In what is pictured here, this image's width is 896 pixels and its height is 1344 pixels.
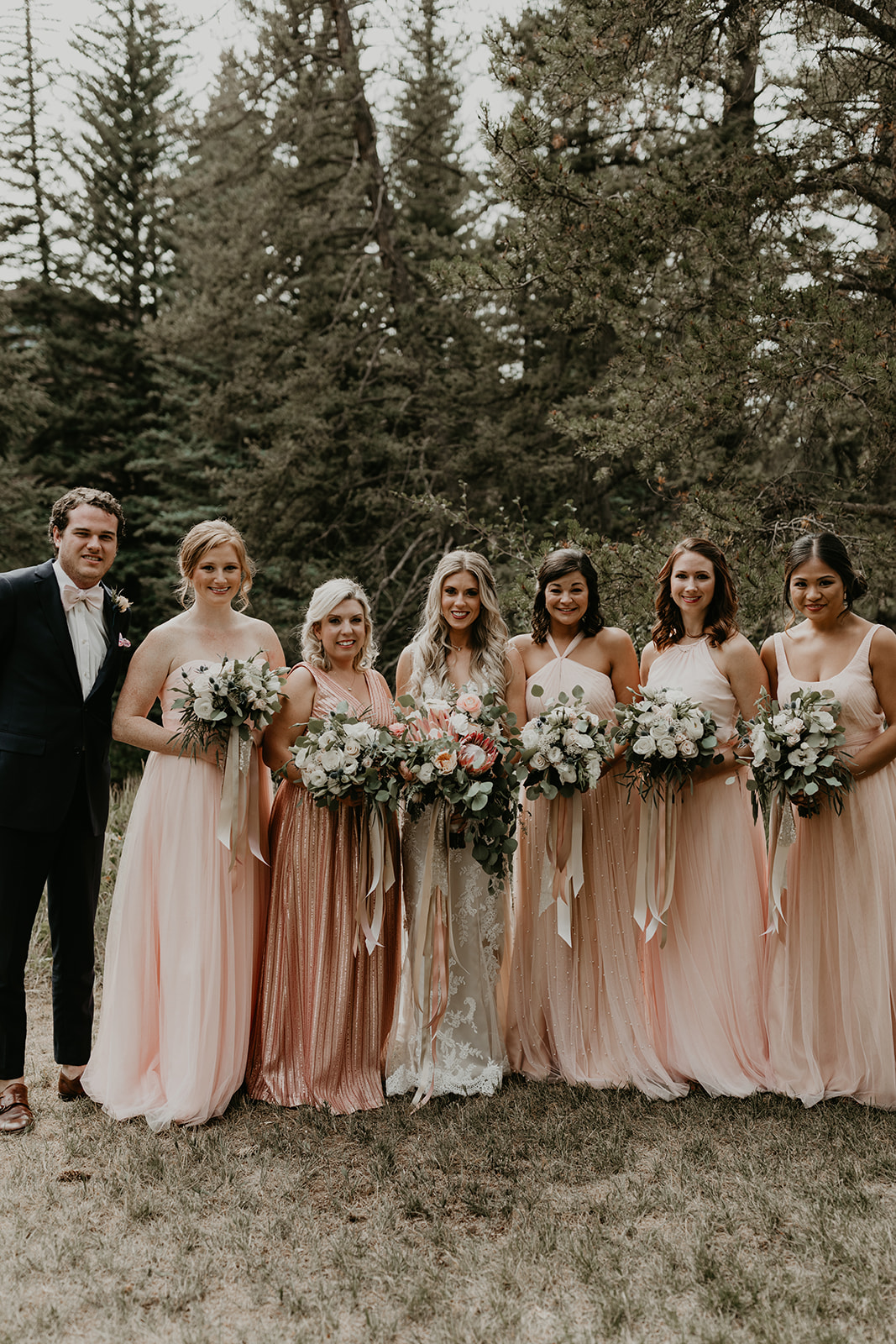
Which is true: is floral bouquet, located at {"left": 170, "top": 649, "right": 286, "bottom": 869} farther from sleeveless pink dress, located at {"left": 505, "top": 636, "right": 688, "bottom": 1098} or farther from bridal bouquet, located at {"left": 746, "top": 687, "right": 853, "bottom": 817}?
bridal bouquet, located at {"left": 746, "top": 687, "right": 853, "bottom": 817}

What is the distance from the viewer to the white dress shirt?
479 cm

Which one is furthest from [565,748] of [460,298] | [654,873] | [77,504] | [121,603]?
[460,298]

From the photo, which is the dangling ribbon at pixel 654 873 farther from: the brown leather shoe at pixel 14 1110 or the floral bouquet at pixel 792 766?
the brown leather shoe at pixel 14 1110

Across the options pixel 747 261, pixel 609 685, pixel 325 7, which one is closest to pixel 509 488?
pixel 325 7

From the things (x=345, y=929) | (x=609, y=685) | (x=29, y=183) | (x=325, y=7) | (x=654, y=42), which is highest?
(x=29, y=183)

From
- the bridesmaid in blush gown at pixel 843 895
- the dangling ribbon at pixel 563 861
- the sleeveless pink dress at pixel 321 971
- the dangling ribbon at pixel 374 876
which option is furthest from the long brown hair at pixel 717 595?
the dangling ribbon at pixel 374 876

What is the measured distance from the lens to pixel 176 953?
474cm

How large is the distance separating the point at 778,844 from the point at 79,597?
11.8 feet

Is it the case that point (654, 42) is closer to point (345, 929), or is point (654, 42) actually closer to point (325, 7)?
point (345, 929)

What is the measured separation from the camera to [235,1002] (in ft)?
15.6

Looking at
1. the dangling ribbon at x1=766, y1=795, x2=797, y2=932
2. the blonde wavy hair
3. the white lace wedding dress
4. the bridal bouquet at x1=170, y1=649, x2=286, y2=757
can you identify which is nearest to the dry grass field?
the white lace wedding dress

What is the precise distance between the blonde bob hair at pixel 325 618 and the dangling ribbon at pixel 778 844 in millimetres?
2182

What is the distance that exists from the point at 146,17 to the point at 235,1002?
2784 centimetres

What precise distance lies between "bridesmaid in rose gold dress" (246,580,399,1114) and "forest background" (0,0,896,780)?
365cm
